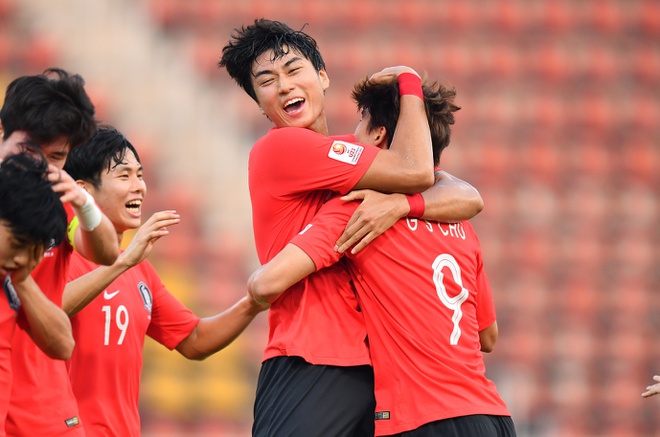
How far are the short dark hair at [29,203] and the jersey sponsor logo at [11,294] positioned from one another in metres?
0.21

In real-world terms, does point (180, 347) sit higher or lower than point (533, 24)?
lower

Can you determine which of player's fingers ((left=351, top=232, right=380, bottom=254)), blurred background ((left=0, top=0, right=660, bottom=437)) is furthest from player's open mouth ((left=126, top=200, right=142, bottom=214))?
blurred background ((left=0, top=0, right=660, bottom=437))

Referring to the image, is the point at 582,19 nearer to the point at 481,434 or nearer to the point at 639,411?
the point at 639,411

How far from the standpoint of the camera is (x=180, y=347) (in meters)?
4.28

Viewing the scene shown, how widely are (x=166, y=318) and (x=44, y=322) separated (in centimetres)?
130

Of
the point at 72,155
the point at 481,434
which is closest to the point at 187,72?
the point at 72,155

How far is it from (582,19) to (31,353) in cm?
603

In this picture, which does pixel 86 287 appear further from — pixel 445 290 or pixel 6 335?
pixel 445 290

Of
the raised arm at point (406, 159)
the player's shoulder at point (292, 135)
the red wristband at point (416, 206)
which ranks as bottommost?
the red wristband at point (416, 206)

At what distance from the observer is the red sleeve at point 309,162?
133 inches

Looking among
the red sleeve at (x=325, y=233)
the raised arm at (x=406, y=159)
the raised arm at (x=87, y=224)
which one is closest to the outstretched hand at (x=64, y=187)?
the raised arm at (x=87, y=224)

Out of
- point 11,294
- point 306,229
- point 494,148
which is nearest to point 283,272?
point 306,229

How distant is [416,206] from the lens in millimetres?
3359

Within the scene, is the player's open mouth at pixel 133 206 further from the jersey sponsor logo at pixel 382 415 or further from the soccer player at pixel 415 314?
the jersey sponsor logo at pixel 382 415
